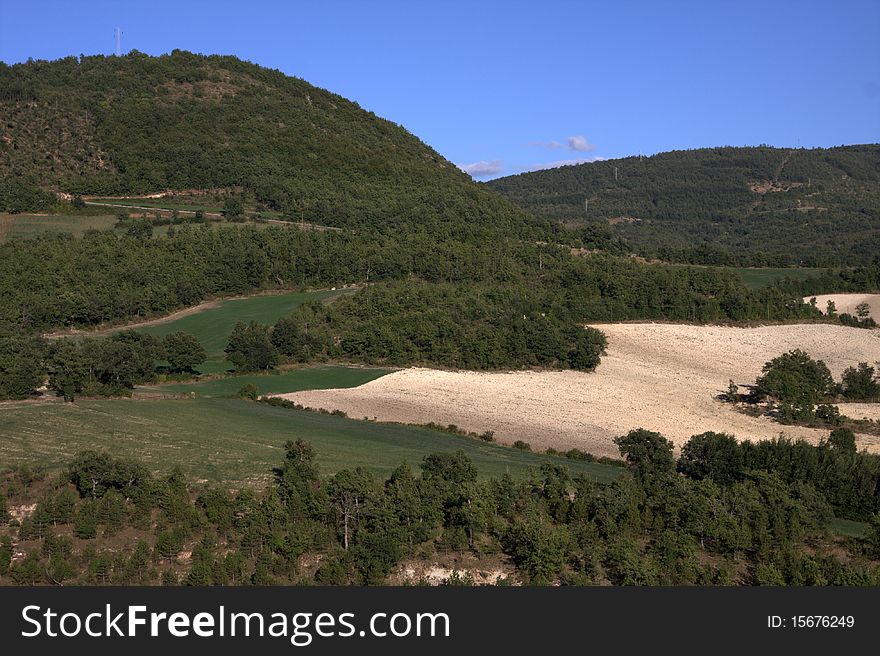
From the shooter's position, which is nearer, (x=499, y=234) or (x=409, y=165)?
(x=499, y=234)

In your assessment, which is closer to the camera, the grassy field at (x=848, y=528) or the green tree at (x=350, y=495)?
the green tree at (x=350, y=495)

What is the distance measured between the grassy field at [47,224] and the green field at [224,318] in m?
26.7

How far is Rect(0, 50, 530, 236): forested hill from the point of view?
142m

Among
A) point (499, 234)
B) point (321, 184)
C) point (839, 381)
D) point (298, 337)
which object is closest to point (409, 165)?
point (321, 184)

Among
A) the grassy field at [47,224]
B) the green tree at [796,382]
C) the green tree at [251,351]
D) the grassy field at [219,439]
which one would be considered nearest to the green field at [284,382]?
the green tree at [251,351]

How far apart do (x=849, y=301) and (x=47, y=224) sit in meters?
93.1

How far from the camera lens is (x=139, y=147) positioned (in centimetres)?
15300

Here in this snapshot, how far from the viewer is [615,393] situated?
75.6 meters

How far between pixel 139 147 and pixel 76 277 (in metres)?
58.8

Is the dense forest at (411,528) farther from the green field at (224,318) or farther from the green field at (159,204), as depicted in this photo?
the green field at (159,204)

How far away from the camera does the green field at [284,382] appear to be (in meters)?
71.3

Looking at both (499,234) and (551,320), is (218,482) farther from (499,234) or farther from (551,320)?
(499,234)

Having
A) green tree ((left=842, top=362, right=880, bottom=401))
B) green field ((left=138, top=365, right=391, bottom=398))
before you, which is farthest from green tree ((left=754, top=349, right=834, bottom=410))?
green field ((left=138, top=365, right=391, bottom=398))

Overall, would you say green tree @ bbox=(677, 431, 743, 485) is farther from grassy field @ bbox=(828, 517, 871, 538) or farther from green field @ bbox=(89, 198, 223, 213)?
green field @ bbox=(89, 198, 223, 213)
